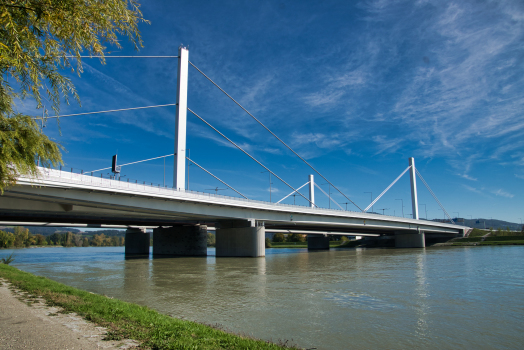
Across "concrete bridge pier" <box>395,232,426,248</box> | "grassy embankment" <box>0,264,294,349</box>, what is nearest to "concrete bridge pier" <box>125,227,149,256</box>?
"concrete bridge pier" <box>395,232,426,248</box>

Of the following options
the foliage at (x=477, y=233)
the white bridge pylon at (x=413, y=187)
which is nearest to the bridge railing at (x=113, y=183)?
the white bridge pylon at (x=413, y=187)

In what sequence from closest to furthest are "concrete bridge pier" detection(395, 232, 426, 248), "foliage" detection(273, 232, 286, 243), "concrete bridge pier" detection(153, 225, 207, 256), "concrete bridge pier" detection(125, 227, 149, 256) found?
"concrete bridge pier" detection(153, 225, 207, 256) → "concrete bridge pier" detection(125, 227, 149, 256) → "concrete bridge pier" detection(395, 232, 426, 248) → "foliage" detection(273, 232, 286, 243)

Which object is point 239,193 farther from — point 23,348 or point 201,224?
point 23,348

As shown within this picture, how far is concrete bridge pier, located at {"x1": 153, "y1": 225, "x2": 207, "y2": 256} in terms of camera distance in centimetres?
5556

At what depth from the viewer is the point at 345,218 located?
60969 millimetres

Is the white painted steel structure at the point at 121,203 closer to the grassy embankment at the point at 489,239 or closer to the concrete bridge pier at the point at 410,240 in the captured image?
the concrete bridge pier at the point at 410,240

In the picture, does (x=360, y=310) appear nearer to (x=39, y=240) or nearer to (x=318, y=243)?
(x=318, y=243)

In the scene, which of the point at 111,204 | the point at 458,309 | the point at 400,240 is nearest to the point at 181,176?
the point at 111,204

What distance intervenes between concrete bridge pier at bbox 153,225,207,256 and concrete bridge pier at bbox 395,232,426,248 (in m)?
49.1

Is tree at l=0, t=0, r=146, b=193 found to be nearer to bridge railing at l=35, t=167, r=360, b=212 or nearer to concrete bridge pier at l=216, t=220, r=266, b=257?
bridge railing at l=35, t=167, r=360, b=212

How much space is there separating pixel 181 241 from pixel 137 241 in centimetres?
1322

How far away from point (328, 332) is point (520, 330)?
5.21 meters

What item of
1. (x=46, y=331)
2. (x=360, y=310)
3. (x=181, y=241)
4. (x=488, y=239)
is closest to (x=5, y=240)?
(x=181, y=241)

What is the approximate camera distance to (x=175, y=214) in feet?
129
